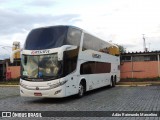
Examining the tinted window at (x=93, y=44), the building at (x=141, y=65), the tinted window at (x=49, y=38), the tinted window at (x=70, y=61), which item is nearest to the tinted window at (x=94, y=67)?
the tinted window at (x=93, y=44)

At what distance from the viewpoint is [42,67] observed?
16.3 meters

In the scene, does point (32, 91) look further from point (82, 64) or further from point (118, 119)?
point (118, 119)

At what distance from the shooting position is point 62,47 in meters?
16.3

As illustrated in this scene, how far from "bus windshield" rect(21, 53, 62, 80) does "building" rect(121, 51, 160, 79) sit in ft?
64.6

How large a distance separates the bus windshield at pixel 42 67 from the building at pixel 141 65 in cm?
1968

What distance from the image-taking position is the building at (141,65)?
111ft

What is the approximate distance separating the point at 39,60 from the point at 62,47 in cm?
139

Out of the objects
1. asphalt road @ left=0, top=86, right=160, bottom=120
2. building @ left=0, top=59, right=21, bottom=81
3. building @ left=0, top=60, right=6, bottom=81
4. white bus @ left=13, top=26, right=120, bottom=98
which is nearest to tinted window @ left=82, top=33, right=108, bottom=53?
white bus @ left=13, top=26, right=120, bottom=98

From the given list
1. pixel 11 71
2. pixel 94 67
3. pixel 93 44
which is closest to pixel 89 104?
pixel 94 67

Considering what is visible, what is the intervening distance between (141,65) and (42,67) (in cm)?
2009

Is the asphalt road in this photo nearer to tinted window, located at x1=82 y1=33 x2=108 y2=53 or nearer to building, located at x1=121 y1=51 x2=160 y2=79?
tinted window, located at x1=82 y1=33 x2=108 y2=53

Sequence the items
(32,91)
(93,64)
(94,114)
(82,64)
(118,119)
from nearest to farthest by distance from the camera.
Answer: (118,119)
(94,114)
(32,91)
(82,64)
(93,64)

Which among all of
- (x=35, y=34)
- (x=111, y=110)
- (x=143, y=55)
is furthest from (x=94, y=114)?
(x=143, y=55)

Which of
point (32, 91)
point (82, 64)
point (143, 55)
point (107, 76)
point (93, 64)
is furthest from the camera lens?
point (143, 55)
